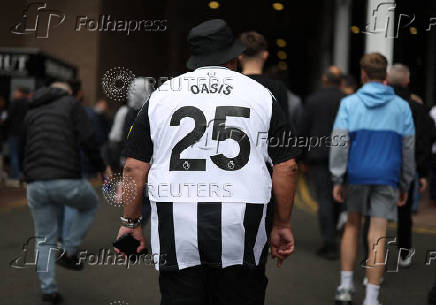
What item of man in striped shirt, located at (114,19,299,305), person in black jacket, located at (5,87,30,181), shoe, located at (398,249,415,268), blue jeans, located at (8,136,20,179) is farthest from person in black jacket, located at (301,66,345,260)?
blue jeans, located at (8,136,20,179)

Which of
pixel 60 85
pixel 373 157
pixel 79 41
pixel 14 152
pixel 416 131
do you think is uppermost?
pixel 79 41

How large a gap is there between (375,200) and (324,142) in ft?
7.19

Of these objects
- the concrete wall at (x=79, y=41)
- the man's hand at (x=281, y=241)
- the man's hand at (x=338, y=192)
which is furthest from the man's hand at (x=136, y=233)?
the concrete wall at (x=79, y=41)

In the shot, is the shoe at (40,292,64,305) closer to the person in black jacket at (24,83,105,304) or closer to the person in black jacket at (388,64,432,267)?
the person in black jacket at (24,83,105,304)

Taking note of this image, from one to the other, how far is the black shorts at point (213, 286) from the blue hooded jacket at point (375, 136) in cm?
226

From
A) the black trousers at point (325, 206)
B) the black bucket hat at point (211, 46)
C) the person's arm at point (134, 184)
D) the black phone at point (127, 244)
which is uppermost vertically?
the black bucket hat at point (211, 46)

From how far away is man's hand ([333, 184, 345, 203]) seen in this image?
17.2 feet

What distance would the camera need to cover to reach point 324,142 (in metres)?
7.20

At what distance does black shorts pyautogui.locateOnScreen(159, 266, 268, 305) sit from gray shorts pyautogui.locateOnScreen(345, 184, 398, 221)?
7.40 feet

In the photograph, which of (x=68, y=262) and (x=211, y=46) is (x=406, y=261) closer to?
(x=68, y=262)

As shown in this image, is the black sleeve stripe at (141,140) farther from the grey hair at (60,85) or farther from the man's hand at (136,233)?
the grey hair at (60,85)

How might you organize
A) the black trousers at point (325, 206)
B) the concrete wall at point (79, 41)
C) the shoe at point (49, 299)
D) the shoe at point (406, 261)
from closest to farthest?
1. the shoe at point (49, 299)
2. the concrete wall at point (79, 41)
3. the shoe at point (406, 261)
4. the black trousers at point (325, 206)

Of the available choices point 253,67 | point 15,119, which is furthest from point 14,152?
point 253,67

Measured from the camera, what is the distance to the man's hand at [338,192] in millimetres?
5250
